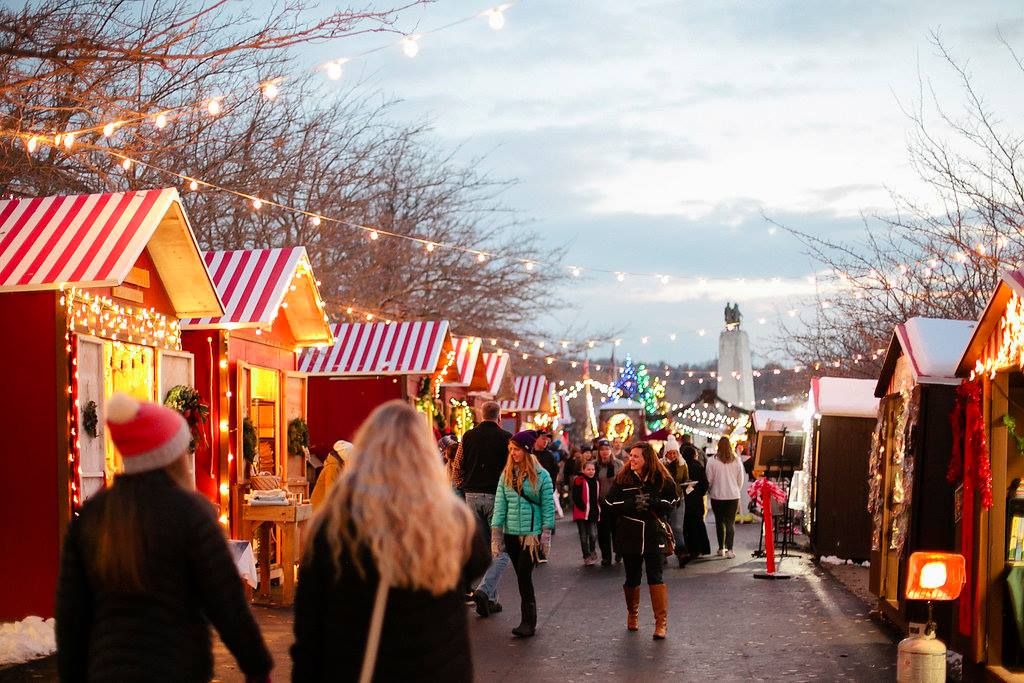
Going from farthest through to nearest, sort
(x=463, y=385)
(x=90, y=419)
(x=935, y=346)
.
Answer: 1. (x=463, y=385)
2. (x=90, y=419)
3. (x=935, y=346)

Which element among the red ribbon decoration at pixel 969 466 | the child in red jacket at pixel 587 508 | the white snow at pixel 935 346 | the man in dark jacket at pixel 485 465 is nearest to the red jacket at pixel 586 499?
the child in red jacket at pixel 587 508

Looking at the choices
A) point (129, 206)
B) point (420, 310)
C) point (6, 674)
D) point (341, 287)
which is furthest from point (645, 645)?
point (420, 310)

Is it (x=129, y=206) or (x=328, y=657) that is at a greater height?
(x=129, y=206)

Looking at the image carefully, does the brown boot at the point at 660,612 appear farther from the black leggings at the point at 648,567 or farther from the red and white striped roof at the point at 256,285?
the red and white striped roof at the point at 256,285

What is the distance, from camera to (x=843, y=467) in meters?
19.0

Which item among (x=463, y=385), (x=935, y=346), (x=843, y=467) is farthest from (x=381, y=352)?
(x=935, y=346)

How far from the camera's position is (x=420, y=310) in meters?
35.5

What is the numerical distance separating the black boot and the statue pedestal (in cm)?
7546

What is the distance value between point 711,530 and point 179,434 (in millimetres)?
26631

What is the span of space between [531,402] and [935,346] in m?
35.8

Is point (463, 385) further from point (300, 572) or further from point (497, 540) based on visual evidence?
point (300, 572)

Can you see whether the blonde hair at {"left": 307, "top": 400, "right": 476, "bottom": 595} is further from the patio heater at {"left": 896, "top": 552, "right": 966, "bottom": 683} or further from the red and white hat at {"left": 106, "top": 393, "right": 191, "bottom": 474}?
the patio heater at {"left": 896, "top": 552, "right": 966, "bottom": 683}

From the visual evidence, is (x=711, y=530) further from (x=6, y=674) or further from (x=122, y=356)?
(x=6, y=674)

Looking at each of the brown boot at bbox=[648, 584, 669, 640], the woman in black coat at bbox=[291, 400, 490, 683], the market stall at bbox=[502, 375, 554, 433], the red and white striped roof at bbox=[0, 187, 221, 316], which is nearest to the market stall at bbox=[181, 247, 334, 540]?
the red and white striped roof at bbox=[0, 187, 221, 316]
